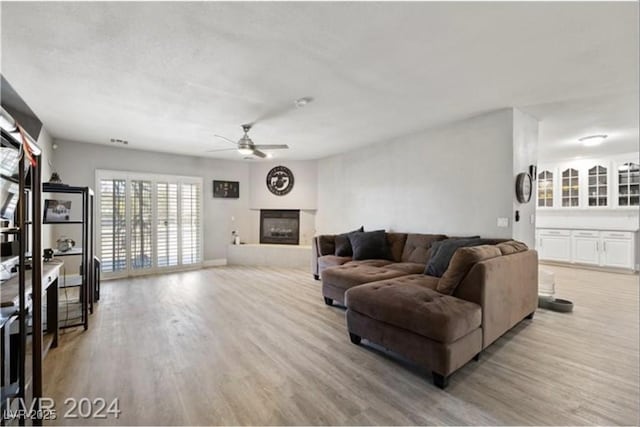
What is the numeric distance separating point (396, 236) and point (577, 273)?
13.7 ft

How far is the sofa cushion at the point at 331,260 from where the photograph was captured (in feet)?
15.4

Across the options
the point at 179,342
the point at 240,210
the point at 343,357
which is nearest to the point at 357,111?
the point at 343,357

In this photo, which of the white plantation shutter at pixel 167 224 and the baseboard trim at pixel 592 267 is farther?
the white plantation shutter at pixel 167 224

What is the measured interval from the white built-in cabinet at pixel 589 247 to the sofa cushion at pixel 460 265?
5.67 m

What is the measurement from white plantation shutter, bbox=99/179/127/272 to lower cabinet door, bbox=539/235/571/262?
927 cm

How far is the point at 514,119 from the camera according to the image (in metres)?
3.72

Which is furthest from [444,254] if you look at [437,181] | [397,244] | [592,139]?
[592,139]

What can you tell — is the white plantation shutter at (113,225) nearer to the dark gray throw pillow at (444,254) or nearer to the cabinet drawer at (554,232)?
the dark gray throw pillow at (444,254)

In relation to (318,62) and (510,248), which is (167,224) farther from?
(510,248)

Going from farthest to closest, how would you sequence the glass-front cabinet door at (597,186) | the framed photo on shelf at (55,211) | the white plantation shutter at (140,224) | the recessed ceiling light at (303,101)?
the glass-front cabinet door at (597,186)
the white plantation shutter at (140,224)
the recessed ceiling light at (303,101)
the framed photo on shelf at (55,211)

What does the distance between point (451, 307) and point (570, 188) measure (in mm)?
7088

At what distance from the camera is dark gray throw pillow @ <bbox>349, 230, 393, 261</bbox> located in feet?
15.5

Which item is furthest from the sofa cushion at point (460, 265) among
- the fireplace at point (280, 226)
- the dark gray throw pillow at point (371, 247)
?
the fireplace at point (280, 226)

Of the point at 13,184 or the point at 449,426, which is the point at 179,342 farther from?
the point at 449,426
